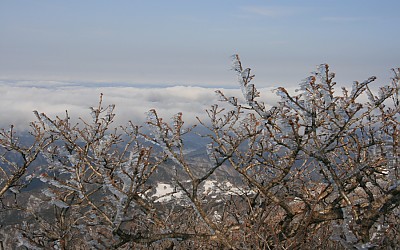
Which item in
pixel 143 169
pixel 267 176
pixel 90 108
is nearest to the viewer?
pixel 143 169

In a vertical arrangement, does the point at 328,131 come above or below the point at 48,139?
above

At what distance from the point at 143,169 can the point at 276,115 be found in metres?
2.40

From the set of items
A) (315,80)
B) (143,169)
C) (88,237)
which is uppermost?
(315,80)

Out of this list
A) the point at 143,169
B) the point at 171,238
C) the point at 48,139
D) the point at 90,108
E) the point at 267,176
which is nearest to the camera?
the point at 143,169

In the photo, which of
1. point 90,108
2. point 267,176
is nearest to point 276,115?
point 267,176

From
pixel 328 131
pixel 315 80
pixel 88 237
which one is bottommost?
pixel 88 237

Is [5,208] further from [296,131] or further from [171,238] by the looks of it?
[296,131]

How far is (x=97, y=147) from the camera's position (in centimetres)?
665

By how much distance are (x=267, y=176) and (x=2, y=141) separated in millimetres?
7941

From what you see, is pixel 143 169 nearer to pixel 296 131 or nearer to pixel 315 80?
pixel 296 131

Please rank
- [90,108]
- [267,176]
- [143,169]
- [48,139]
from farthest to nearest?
[48,139] < [267,176] < [90,108] < [143,169]

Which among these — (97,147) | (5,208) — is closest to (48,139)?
(5,208)

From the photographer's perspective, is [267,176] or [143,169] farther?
[267,176]

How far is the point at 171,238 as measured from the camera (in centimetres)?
733
